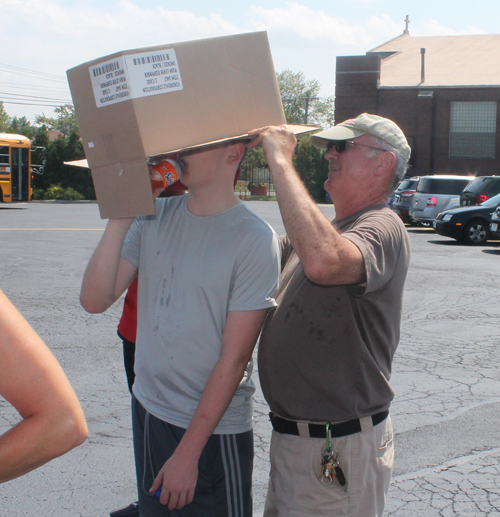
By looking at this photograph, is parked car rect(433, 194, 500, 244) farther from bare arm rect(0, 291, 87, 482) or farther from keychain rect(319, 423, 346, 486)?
bare arm rect(0, 291, 87, 482)

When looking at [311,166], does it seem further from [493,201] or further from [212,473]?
[212,473]

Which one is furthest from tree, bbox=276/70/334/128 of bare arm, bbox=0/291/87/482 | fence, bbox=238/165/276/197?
bare arm, bbox=0/291/87/482

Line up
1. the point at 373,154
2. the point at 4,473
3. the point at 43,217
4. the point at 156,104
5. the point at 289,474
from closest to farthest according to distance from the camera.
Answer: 1. the point at 4,473
2. the point at 156,104
3. the point at 289,474
4. the point at 373,154
5. the point at 43,217

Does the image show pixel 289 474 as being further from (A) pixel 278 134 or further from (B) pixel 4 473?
(B) pixel 4 473

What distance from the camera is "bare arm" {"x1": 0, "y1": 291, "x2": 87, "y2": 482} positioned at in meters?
1.04

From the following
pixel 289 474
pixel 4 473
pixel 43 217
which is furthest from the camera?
pixel 43 217

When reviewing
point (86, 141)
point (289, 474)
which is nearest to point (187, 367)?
point (289, 474)

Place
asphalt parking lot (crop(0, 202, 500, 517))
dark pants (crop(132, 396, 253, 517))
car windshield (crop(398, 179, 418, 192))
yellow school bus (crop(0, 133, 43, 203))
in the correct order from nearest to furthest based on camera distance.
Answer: dark pants (crop(132, 396, 253, 517))
asphalt parking lot (crop(0, 202, 500, 517))
car windshield (crop(398, 179, 418, 192))
yellow school bus (crop(0, 133, 43, 203))

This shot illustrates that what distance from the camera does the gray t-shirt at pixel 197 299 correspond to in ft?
6.57

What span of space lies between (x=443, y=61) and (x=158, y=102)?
4385cm

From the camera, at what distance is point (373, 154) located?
2363mm

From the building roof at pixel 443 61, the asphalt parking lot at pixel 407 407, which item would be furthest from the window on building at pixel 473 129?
the asphalt parking lot at pixel 407 407

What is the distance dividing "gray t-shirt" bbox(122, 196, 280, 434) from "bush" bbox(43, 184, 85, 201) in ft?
112

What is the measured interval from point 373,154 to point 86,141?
3.41 feet
